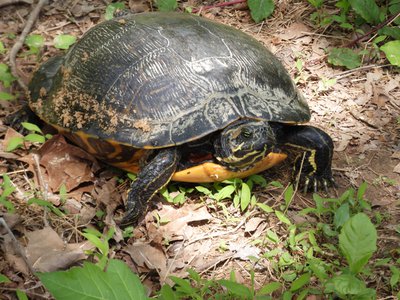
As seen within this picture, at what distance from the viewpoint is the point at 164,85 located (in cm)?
381

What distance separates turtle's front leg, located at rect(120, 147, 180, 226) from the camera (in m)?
3.74

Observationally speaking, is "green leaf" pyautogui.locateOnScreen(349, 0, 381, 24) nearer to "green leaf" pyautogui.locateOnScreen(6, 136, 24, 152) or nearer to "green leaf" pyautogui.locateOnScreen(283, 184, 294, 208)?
"green leaf" pyautogui.locateOnScreen(283, 184, 294, 208)

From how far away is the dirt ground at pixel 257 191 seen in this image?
11.5 ft

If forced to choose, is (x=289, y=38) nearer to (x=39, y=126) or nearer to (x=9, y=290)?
(x=39, y=126)

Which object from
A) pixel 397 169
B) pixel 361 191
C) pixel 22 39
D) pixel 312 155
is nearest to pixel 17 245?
pixel 312 155

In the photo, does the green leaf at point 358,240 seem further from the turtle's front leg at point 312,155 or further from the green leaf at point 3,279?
the green leaf at point 3,279

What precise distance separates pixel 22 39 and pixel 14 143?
1.75 meters

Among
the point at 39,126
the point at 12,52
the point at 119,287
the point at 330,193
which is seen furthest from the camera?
the point at 12,52

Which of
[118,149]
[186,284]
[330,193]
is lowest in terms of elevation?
[330,193]

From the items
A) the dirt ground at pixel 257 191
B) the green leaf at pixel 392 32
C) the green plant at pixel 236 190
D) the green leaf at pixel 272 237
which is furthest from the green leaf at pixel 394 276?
the green leaf at pixel 392 32

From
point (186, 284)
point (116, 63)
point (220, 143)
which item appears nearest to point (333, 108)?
point (220, 143)

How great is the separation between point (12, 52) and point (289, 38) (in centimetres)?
311

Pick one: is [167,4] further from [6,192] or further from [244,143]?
[6,192]

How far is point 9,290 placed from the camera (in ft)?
9.74
